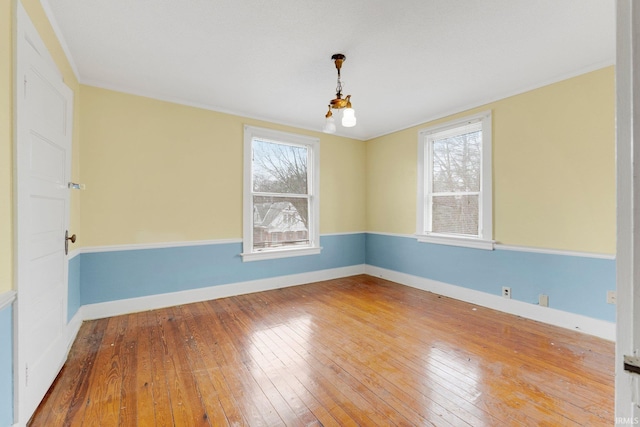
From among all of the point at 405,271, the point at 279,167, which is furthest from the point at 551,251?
the point at 279,167

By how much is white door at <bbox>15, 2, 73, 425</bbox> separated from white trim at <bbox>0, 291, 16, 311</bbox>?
0.06 metres

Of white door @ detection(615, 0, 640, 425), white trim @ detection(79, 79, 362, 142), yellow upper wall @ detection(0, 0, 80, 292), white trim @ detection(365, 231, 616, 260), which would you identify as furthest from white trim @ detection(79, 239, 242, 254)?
white door @ detection(615, 0, 640, 425)

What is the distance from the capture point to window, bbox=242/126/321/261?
156 inches

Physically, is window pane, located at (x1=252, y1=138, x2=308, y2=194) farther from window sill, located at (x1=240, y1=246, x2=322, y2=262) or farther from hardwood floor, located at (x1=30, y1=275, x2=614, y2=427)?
hardwood floor, located at (x1=30, y1=275, x2=614, y2=427)

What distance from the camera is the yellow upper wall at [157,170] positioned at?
9.84 ft

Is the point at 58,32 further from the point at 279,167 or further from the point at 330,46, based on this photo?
the point at 279,167

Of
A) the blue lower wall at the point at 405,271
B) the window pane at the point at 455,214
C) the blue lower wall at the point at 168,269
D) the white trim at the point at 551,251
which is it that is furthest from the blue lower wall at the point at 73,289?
the white trim at the point at 551,251

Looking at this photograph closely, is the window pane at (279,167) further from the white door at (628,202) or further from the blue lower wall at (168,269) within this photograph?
the white door at (628,202)

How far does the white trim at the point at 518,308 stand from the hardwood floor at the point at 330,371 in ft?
0.41

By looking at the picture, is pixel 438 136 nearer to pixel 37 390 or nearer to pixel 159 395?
pixel 159 395

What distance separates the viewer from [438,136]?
3.96 metres

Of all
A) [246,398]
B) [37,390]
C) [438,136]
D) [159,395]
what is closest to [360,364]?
[246,398]

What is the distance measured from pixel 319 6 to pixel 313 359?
2509 mm

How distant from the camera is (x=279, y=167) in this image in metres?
4.26
